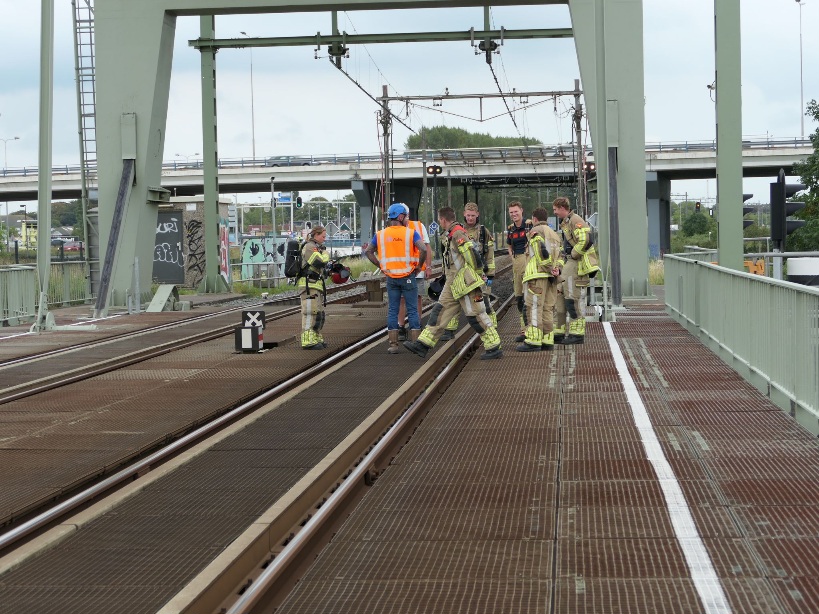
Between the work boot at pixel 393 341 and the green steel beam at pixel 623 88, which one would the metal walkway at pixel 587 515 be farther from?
the green steel beam at pixel 623 88

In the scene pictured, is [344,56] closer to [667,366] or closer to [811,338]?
[667,366]

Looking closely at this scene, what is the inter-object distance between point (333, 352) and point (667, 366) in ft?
16.0

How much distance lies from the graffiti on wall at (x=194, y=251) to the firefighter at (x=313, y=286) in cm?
2923

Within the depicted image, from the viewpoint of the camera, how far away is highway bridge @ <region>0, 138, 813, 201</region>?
2985 inches

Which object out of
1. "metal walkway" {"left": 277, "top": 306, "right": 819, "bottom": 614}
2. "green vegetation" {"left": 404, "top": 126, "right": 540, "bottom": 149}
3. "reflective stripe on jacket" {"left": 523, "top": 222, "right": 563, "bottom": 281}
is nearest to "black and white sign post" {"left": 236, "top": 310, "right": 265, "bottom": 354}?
"reflective stripe on jacket" {"left": 523, "top": 222, "right": 563, "bottom": 281}

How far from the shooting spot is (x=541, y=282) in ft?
55.1

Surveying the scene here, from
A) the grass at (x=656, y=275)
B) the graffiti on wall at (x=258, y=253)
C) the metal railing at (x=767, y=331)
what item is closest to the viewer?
the metal railing at (x=767, y=331)

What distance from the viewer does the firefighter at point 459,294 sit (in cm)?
1573

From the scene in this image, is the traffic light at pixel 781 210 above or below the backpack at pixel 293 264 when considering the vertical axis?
above

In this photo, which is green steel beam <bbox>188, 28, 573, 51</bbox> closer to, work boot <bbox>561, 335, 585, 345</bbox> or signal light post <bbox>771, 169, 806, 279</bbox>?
signal light post <bbox>771, 169, 806, 279</bbox>

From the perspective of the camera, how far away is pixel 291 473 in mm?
8844

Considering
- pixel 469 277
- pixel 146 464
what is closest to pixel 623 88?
pixel 469 277

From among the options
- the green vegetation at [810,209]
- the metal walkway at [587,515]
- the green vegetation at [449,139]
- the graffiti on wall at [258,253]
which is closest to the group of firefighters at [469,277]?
the metal walkway at [587,515]

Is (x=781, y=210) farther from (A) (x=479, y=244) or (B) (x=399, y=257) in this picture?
(B) (x=399, y=257)
